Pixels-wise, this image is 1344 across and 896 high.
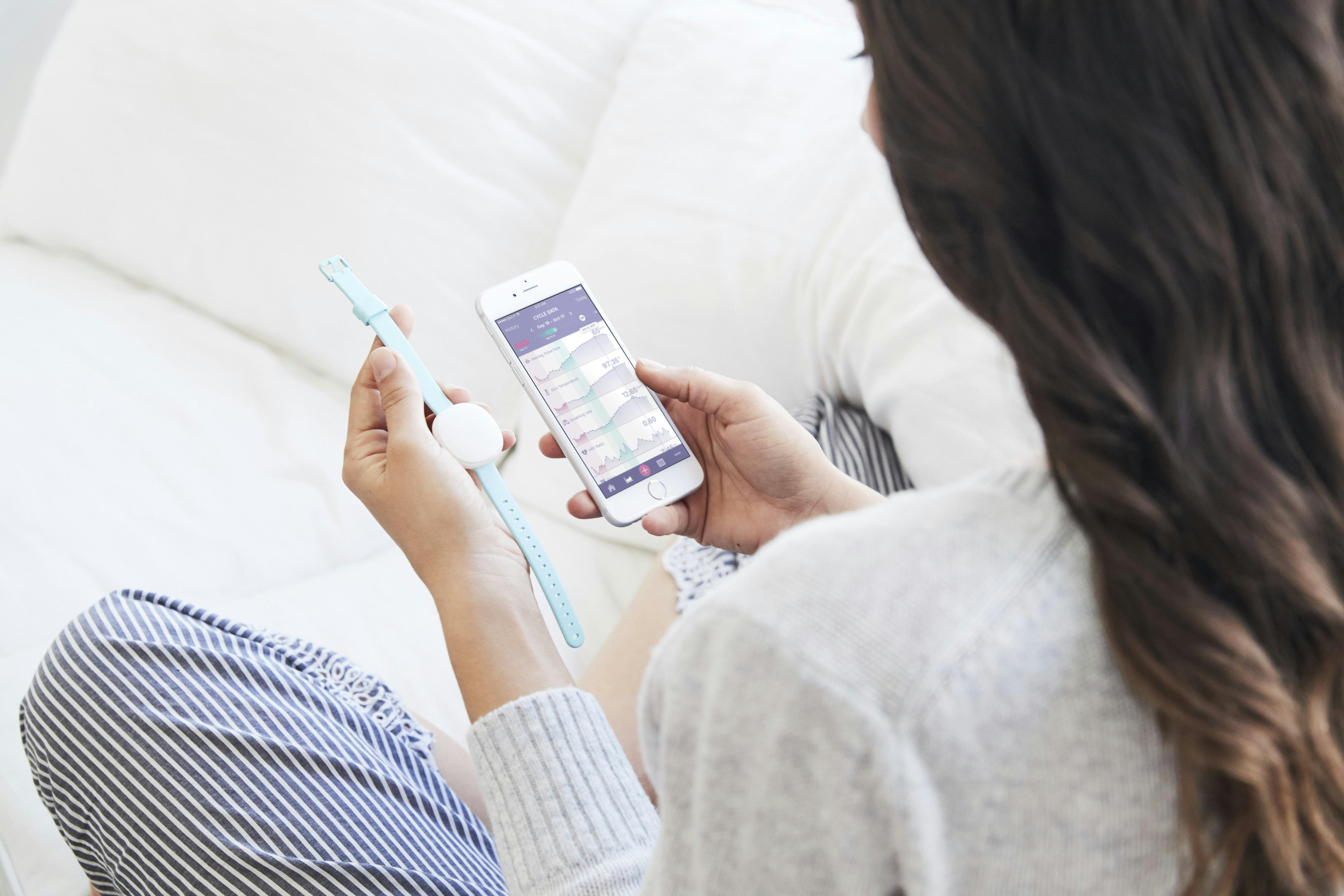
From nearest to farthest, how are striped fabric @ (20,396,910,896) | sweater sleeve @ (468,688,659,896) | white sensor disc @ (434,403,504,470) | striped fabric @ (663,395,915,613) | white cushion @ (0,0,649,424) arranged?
sweater sleeve @ (468,688,659,896)
striped fabric @ (20,396,910,896)
white sensor disc @ (434,403,504,470)
striped fabric @ (663,395,915,613)
white cushion @ (0,0,649,424)

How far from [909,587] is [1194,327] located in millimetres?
125

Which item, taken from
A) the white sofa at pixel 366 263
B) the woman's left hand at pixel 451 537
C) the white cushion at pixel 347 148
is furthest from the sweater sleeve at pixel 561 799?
the white cushion at pixel 347 148

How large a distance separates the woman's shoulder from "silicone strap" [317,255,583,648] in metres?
0.39

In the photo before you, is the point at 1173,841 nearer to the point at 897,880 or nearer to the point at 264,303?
the point at 897,880

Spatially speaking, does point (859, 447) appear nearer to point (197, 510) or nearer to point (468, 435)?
point (468, 435)

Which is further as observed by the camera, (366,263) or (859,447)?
(366,263)

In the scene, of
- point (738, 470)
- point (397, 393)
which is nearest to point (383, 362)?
point (397, 393)

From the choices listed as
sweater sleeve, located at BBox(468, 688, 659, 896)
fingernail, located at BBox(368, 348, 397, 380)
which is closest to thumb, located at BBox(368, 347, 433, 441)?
fingernail, located at BBox(368, 348, 397, 380)

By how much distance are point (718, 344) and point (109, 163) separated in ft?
2.74

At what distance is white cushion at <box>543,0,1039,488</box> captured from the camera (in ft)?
2.64

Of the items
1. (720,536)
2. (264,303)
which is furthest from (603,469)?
(264,303)

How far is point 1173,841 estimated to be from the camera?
333 mm

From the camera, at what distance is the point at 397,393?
2.35 feet

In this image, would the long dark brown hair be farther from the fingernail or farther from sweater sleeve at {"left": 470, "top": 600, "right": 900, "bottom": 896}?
the fingernail
